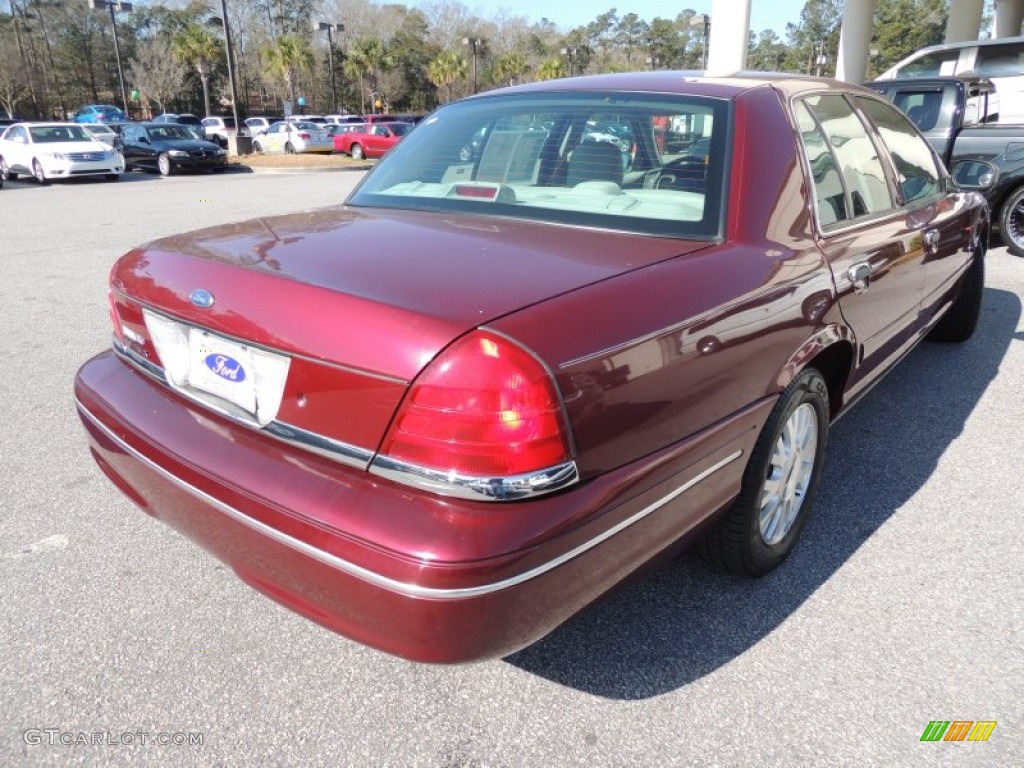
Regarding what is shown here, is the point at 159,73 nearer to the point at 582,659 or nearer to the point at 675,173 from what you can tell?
the point at 675,173

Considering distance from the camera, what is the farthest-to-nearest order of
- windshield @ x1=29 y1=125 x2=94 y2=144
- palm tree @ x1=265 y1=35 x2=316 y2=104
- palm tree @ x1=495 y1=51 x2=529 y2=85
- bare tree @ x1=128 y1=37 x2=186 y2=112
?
palm tree @ x1=495 y1=51 x2=529 y2=85 < bare tree @ x1=128 y1=37 x2=186 y2=112 < palm tree @ x1=265 y1=35 x2=316 y2=104 < windshield @ x1=29 y1=125 x2=94 y2=144

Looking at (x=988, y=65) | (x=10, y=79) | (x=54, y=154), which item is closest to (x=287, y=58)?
(x=10, y=79)

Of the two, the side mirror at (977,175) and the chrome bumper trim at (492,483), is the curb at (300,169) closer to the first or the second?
the side mirror at (977,175)

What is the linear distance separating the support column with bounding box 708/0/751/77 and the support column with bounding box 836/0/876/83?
38.4 feet

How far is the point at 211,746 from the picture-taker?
1.96m

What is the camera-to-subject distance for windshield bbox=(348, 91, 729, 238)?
236 centimetres

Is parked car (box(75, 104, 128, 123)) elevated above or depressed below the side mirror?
above

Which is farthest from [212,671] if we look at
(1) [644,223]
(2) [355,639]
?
(1) [644,223]

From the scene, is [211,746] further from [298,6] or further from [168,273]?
[298,6]

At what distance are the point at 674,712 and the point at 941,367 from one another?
3.66 meters

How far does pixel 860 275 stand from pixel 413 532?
6.34 ft

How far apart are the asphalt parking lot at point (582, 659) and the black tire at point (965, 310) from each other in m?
1.80

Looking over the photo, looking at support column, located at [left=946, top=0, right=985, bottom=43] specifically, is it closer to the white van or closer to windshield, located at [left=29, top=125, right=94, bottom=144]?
the white van

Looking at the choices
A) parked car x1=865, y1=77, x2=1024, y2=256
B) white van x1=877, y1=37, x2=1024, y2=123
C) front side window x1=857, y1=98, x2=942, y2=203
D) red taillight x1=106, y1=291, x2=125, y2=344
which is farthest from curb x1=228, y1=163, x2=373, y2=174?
red taillight x1=106, y1=291, x2=125, y2=344
